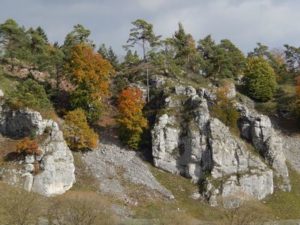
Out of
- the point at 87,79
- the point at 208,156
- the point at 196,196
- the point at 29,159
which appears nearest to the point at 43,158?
the point at 29,159

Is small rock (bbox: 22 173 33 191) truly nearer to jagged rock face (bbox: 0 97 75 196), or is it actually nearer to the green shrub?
jagged rock face (bbox: 0 97 75 196)

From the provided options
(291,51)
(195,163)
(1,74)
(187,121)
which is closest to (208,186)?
(195,163)

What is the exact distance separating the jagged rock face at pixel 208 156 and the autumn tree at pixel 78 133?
9758mm

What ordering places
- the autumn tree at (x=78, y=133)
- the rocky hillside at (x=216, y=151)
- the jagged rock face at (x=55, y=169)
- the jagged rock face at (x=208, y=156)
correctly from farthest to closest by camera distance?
the autumn tree at (x=78, y=133) < the rocky hillside at (x=216, y=151) < the jagged rock face at (x=208, y=156) < the jagged rock face at (x=55, y=169)

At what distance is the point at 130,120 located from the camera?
9138 cm

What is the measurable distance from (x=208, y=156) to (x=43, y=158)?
25.0 meters

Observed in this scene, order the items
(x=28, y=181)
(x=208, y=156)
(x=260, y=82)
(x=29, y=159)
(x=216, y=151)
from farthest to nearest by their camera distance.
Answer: (x=260, y=82) < (x=208, y=156) < (x=216, y=151) < (x=29, y=159) < (x=28, y=181)

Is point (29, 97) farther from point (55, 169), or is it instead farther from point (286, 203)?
point (286, 203)

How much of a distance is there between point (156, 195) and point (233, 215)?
22.0m

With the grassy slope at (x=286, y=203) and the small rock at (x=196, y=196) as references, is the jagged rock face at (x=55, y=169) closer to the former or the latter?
the small rock at (x=196, y=196)

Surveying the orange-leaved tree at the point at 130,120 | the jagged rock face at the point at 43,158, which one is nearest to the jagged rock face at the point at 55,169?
the jagged rock face at the point at 43,158

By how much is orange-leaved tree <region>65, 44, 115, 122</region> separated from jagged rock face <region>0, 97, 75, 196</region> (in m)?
10.8

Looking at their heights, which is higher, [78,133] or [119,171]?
[78,133]

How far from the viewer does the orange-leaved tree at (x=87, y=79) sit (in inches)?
3696
